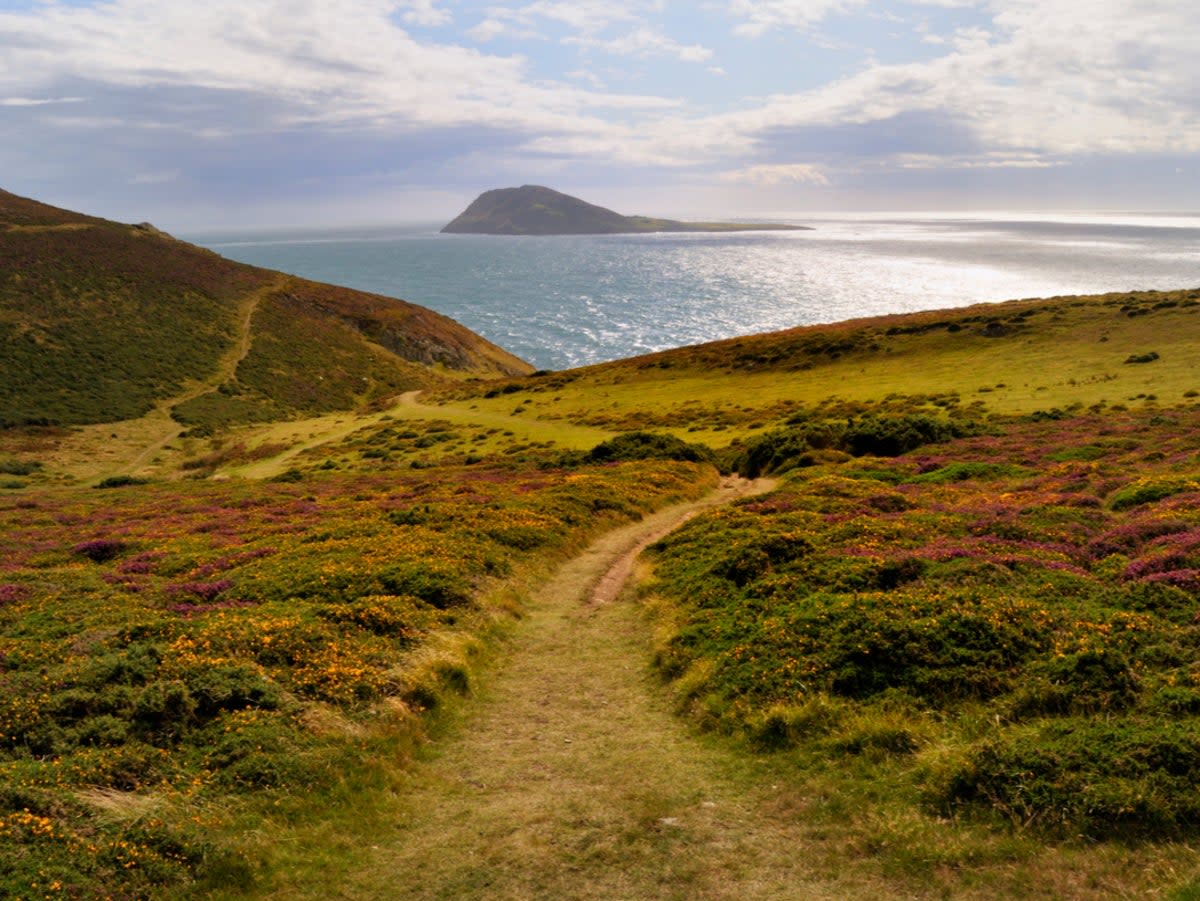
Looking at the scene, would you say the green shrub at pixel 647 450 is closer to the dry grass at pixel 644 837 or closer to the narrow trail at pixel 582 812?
the narrow trail at pixel 582 812

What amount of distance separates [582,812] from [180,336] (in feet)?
395

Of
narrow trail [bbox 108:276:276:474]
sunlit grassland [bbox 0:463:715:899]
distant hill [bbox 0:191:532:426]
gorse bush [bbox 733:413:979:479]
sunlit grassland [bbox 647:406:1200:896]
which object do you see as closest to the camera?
sunlit grassland [bbox 647:406:1200:896]

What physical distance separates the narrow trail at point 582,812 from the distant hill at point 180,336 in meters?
86.4

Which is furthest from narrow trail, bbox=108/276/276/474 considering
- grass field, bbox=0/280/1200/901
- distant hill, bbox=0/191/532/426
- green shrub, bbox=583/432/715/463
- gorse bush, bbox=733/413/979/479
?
gorse bush, bbox=733/413/979/479

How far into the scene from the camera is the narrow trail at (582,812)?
9.05m

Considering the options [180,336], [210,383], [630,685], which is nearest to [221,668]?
[630,685]

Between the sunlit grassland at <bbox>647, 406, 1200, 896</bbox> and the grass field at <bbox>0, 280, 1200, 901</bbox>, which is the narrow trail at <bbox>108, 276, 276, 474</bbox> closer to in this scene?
the grass field at <bbox>0, 280, 1200, 901</bbox>

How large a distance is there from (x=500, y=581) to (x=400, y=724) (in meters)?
8.69

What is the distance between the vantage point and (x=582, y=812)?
10.7 metres

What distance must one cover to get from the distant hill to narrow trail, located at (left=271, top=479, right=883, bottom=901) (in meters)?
86.4

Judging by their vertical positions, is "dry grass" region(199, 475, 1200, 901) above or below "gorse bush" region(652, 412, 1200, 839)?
below

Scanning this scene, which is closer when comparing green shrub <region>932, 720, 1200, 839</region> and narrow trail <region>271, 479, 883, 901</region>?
green shrub <region>932, 720, 1200, 839</region>

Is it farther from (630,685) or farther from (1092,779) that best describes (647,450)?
(1092,779)

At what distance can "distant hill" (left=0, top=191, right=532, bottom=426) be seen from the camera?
89.8m
